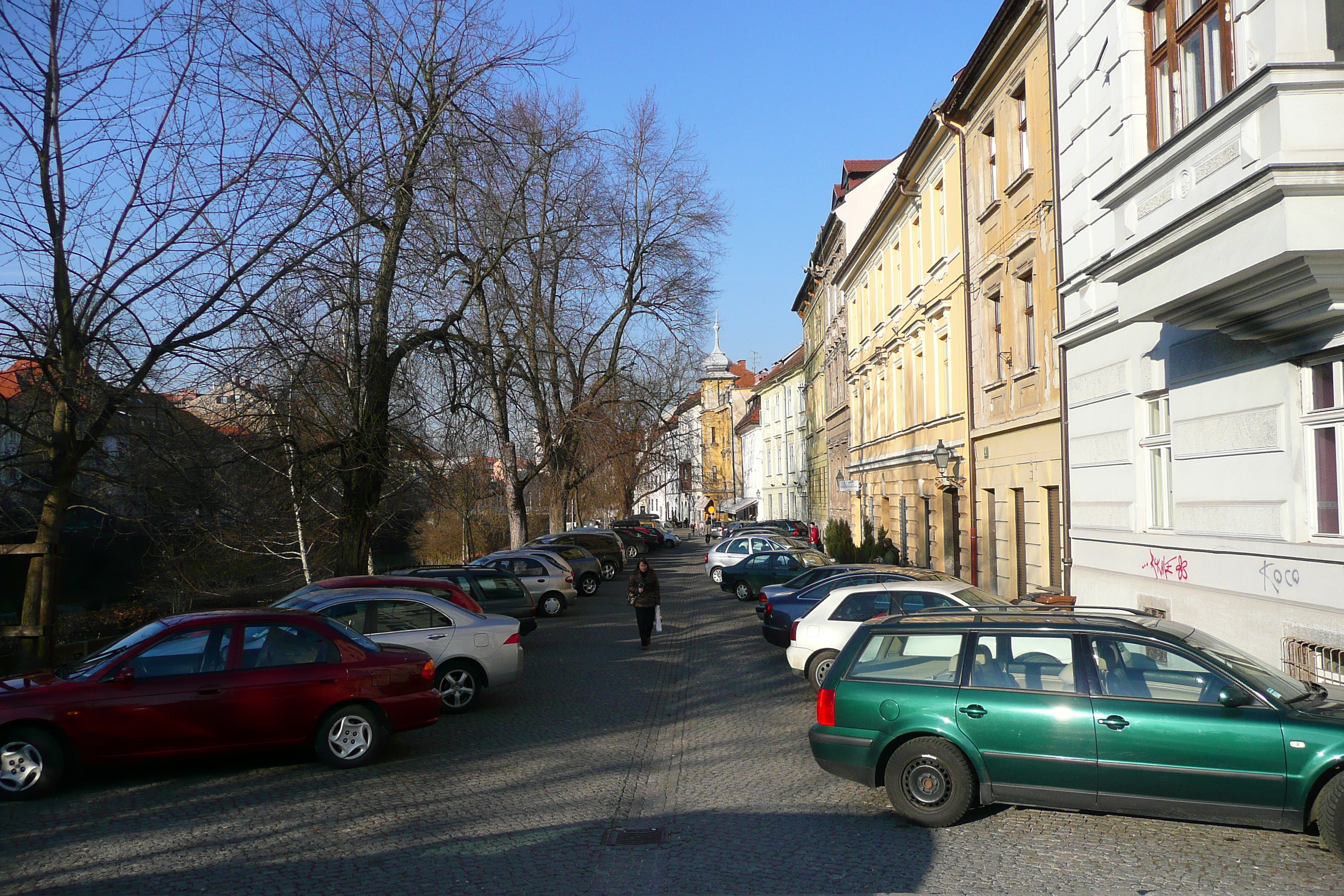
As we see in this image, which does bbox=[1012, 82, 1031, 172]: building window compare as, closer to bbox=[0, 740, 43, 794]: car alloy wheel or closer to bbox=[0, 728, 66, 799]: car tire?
bbox=[0, 728, 66, 799]: car tire

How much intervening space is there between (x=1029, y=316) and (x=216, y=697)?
14.8m

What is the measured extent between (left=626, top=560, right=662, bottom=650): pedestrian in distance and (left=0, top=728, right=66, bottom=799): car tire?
10660mm

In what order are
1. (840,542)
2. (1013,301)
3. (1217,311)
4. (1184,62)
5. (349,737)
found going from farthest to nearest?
1. (840,542)
2. (1013,301)
3. (1184,62)
4. (1217,311)
5. (349,737)

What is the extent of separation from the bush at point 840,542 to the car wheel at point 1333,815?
28.5 metres

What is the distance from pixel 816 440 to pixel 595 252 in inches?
939

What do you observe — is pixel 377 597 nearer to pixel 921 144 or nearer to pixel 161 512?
pixel 161 512

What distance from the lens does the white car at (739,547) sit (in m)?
32.2

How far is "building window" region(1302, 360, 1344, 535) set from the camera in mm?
9039

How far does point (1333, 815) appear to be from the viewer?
20.1ft

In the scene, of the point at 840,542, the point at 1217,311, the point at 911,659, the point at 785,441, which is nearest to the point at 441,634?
the point at 911,659

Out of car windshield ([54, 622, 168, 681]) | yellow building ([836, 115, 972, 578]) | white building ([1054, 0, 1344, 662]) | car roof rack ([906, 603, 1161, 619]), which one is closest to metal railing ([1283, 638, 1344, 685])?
white building ([1054, 0, 1344, 662])

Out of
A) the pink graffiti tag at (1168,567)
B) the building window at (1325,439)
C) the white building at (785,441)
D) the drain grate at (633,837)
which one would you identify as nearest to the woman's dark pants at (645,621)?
the pink graffiti tag at (1168,567)

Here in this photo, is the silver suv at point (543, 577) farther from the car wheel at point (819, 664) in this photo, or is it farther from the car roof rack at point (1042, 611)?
the car roof rack at point (1042, 611)

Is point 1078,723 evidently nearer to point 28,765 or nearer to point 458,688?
point 458,688
